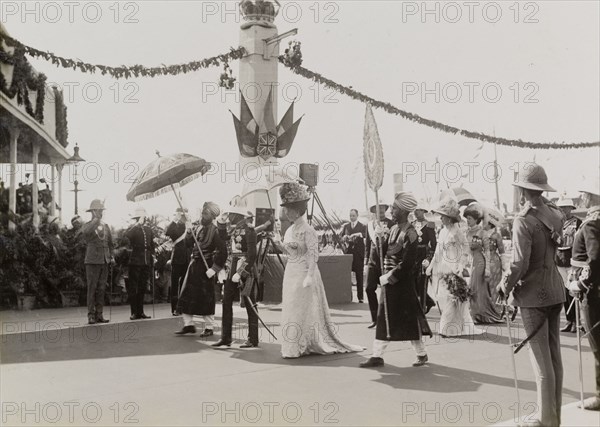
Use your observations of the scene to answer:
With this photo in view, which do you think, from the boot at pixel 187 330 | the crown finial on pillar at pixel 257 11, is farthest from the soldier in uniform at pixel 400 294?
the crown finial on pillar at pixel 257 11

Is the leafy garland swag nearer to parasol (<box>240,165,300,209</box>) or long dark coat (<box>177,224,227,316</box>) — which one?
parasol (<box>240,165,300,209</box>)

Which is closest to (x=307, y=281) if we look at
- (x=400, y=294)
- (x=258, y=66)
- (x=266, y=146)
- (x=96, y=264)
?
(x=400, y=294)

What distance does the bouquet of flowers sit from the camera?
9.65 metres

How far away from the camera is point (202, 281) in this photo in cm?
964

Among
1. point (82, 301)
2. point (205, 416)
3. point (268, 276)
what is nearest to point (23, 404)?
point (205, 416)

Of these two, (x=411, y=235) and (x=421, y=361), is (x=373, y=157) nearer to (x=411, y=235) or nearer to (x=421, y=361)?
(x=411, y=235)

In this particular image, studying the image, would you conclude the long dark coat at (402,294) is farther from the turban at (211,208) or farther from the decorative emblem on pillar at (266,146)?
the decorative emblem on pillar at (266,146)

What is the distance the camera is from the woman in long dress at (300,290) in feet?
25.4

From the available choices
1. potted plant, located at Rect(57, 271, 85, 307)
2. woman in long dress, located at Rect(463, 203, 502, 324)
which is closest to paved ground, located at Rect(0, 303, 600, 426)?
woman in long dress, located at Rect(463, 203, 502, 324)

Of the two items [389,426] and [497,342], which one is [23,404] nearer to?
[389,426]

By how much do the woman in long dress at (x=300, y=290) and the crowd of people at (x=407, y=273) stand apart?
0.01 metres

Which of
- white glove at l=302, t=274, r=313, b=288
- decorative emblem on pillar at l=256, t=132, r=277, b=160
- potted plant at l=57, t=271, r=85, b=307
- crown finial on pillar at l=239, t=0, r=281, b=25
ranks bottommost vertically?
potted plant at l=57, t=271, r=85, b=307

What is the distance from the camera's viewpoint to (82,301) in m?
12.7

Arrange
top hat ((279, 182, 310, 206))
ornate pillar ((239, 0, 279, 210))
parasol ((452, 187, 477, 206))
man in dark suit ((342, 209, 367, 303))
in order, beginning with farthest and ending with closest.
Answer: parasol ((452, 187, 477, 206)) → ornate pillar ((239, 0, 279, 210)) → man in dark suit ((342, 209, 367, 303)) → top hat ((279, 182, 310, 206))
